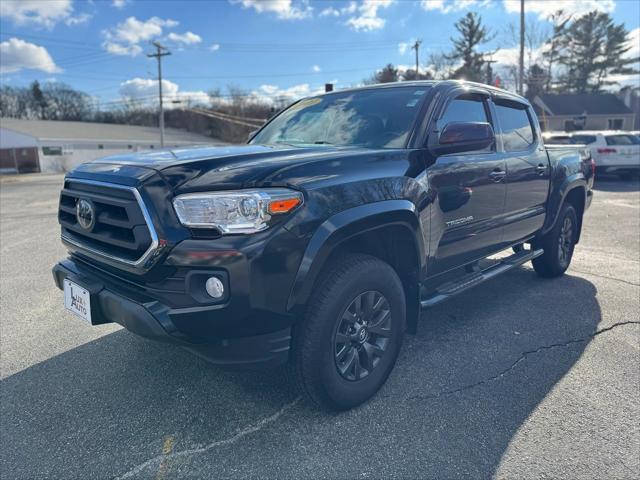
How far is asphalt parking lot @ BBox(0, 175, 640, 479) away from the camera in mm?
2334

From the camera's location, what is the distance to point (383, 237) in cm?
296

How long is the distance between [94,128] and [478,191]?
180 feet

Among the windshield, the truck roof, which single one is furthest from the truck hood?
the truck roof

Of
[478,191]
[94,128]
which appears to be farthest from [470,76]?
[478,191]

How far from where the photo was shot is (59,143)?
139ft

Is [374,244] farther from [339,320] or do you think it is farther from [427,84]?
[427,84]

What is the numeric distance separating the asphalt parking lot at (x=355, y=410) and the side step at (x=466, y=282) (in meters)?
0.46

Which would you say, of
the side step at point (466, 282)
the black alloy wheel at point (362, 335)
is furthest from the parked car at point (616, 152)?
the black alloy wheel at point (362, 335)

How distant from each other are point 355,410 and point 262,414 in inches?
21.8

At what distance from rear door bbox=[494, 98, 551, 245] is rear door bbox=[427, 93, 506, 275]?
20 centimetres

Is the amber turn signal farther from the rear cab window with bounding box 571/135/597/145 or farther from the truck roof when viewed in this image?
the rear cab window with bounding box 571/135/597/145

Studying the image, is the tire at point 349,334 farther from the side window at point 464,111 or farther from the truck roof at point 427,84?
the truck roof at point 427,84

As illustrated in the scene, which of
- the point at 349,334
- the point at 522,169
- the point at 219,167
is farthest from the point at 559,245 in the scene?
the point at 219,167

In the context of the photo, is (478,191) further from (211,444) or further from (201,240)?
(211,444)
